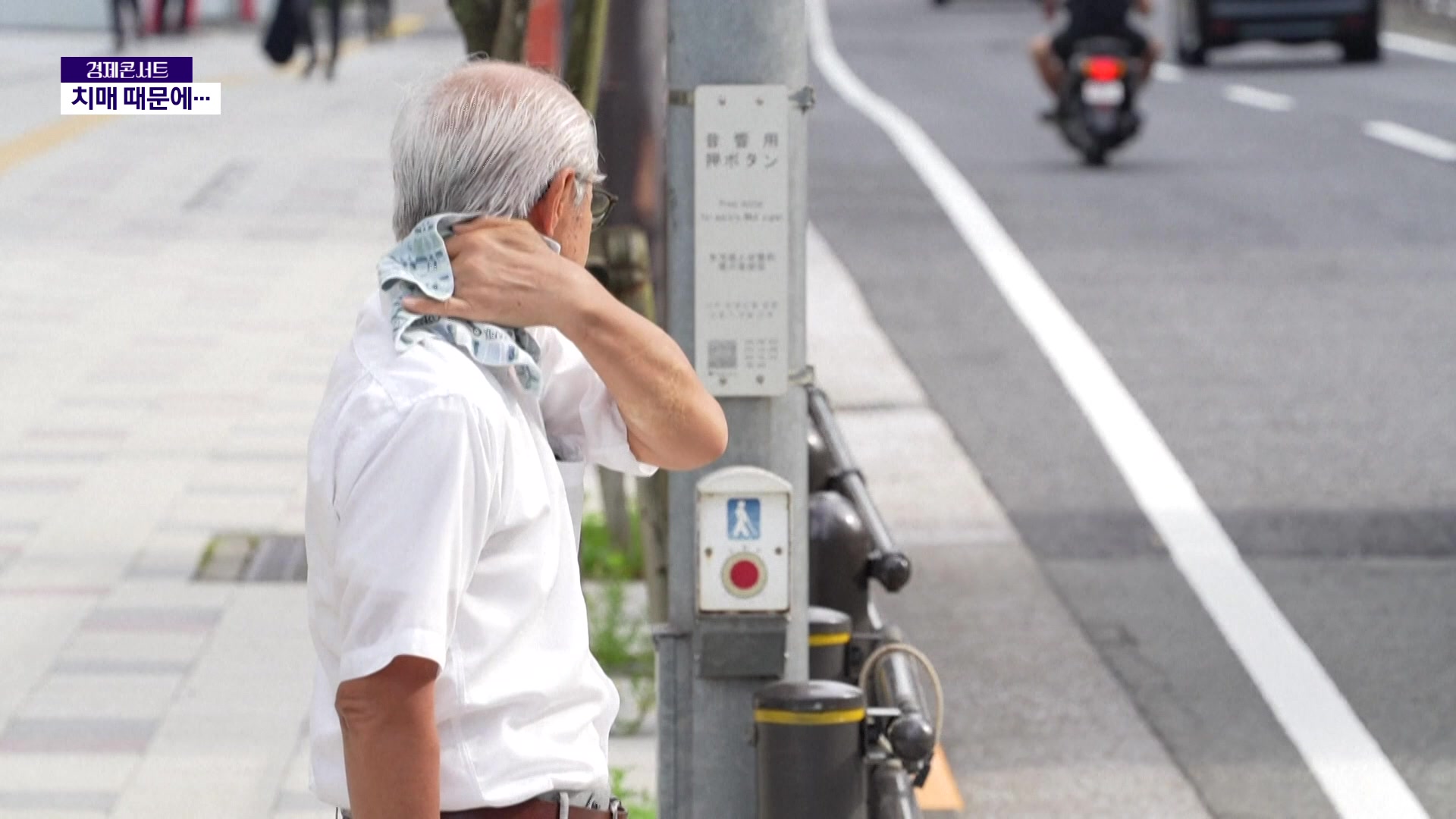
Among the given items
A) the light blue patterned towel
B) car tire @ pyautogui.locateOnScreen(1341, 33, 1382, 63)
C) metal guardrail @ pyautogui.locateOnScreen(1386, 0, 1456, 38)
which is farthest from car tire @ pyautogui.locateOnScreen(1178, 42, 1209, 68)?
the light blue patterned towel

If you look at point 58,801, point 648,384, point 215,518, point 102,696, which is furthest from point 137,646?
point 648,384

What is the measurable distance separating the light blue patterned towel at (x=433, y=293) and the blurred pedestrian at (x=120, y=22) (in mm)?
26632

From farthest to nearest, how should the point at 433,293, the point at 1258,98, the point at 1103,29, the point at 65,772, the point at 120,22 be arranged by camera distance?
1. the point at 120,22
2. the point at 1258,98
3. the point at 1103,29
4. the point at 65,772
5. the point at 433,293

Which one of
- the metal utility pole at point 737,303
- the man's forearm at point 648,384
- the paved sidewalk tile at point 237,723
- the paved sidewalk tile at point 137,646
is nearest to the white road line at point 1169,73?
the paved sidewalk tile at point 237,723

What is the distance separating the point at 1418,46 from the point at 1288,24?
4.09 metres

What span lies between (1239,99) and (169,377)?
47.1ft

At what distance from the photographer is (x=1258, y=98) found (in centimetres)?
2186

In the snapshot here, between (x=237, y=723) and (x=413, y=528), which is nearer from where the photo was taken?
(x=413, y=528)

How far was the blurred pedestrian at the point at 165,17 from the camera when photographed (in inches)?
1255

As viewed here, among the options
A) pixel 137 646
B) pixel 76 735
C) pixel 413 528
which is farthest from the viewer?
pixel 137 646

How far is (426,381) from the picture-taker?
7.63ft

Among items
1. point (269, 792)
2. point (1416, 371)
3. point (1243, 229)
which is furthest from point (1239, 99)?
point (269, 792)

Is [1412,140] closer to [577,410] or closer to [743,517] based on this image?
[743,517]

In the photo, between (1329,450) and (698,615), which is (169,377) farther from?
(698,615)
